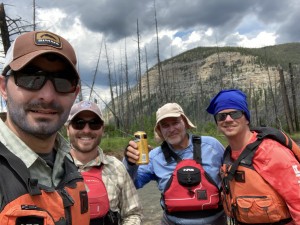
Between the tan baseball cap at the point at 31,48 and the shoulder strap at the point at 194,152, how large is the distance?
80.7 inches

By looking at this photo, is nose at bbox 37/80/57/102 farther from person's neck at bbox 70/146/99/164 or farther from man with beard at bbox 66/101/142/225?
person's neck at bbox 70/146/99/164

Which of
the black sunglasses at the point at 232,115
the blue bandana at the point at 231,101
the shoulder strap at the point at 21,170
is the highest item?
the blue bandana at the point at 231,101

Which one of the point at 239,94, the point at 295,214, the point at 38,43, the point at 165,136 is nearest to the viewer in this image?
the point at 38,43

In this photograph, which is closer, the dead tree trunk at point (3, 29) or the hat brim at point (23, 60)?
the hat brim at point (23, 60)

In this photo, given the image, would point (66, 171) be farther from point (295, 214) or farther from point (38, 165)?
point (295, 214)

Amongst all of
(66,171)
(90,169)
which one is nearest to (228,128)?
(90,169)

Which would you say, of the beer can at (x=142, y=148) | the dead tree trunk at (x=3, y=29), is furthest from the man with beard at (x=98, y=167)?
the dead tree trunk at (x=3, y=29)

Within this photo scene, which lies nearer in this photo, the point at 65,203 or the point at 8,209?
the point at 8,209

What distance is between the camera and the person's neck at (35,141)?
5.11 ft

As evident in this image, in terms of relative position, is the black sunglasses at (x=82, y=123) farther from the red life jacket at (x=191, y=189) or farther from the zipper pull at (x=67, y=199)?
the zipper pull at (x=67, y=199)

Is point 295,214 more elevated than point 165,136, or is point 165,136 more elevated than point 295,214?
point 165,136

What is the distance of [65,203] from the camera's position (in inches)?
62.3

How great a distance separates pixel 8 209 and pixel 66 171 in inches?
20.4

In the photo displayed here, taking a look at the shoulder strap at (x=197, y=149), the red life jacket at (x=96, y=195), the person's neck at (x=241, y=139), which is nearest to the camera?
the red life jacket at (x=96, y=195)
